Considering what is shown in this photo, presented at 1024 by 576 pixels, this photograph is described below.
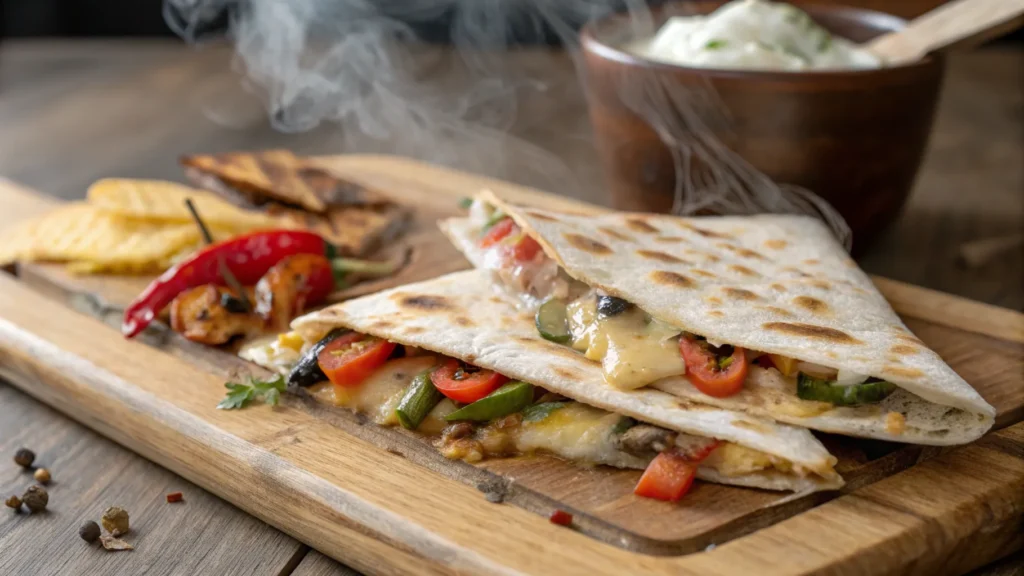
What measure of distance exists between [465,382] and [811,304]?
0.97 meters

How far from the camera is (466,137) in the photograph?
566cm

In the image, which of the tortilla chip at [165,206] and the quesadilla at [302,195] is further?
the quesadilla at [302,195]

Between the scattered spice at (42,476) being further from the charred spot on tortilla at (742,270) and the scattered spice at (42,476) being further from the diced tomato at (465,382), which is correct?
the charred spot on tortilla at (742,270)

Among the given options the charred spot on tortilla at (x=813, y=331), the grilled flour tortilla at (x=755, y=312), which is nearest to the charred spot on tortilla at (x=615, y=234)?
the grilled flour tortilla at (x=755, y=312)

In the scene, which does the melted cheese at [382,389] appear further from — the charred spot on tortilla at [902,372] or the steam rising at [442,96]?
the steam rising at [442,96]

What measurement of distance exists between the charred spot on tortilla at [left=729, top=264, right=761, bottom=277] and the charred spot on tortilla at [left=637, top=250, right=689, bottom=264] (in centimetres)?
14

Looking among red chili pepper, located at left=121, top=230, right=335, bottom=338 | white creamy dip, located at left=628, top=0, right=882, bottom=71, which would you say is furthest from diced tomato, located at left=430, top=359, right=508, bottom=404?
white creamy dip, located at left=628, top=0, right=882, bottom=71

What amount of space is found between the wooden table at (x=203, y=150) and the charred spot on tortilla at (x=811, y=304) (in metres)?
0.77

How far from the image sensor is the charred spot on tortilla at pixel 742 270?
3.14m

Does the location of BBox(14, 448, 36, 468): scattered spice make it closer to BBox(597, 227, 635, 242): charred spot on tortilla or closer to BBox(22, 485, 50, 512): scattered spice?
BBox(22, 485, 50, 512): scattered spice

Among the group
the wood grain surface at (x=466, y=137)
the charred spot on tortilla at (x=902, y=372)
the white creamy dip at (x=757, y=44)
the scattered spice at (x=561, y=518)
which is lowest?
the wood grain surface at (x=466, y=137)

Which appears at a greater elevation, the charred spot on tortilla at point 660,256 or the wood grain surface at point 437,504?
the charred spot on tortilla at point 660,256

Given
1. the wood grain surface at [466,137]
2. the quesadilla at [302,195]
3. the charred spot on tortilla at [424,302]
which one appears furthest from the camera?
the wood grain surface at [466,137]

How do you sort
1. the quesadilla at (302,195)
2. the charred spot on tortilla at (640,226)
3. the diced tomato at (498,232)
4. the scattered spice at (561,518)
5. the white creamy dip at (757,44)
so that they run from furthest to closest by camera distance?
the quesadilla at (302,195)
the white creamy dip at (757,44)
the diced tomato at (498,232)
the charred spot on tortilla at (640,226)
the scattered spice at (561,518)
